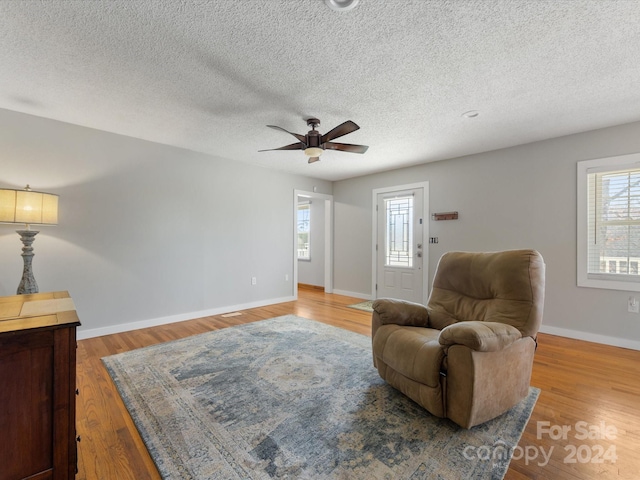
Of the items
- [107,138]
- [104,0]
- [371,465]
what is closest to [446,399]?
[371,465]

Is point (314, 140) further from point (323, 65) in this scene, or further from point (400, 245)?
point (400, 245)

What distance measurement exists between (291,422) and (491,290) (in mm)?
1668

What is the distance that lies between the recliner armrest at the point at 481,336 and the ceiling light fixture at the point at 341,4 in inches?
75.1

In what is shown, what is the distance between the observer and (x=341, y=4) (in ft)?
5.21

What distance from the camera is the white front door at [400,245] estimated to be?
4988 mm

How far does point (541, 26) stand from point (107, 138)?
430 cm

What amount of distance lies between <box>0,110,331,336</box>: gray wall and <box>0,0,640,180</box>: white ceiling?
1.26 ft

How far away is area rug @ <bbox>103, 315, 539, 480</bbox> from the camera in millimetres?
1473

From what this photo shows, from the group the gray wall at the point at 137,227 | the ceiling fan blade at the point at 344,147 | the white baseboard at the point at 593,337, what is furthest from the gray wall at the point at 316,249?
the white baseboard at the point at 593,337

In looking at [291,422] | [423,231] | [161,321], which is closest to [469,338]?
[291,422]

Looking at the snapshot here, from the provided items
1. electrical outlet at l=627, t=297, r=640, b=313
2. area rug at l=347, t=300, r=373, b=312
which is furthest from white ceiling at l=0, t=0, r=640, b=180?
area rug at l=347, t=300, r=373, b=312

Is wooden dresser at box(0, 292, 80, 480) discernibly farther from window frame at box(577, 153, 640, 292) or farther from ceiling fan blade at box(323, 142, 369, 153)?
window frame at box(577, 153, 640, 292)

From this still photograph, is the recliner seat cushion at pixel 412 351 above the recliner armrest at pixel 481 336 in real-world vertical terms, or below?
below

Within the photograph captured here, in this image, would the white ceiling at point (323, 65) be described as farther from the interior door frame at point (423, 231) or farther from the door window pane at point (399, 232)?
the door window pane at point (399, 232)
